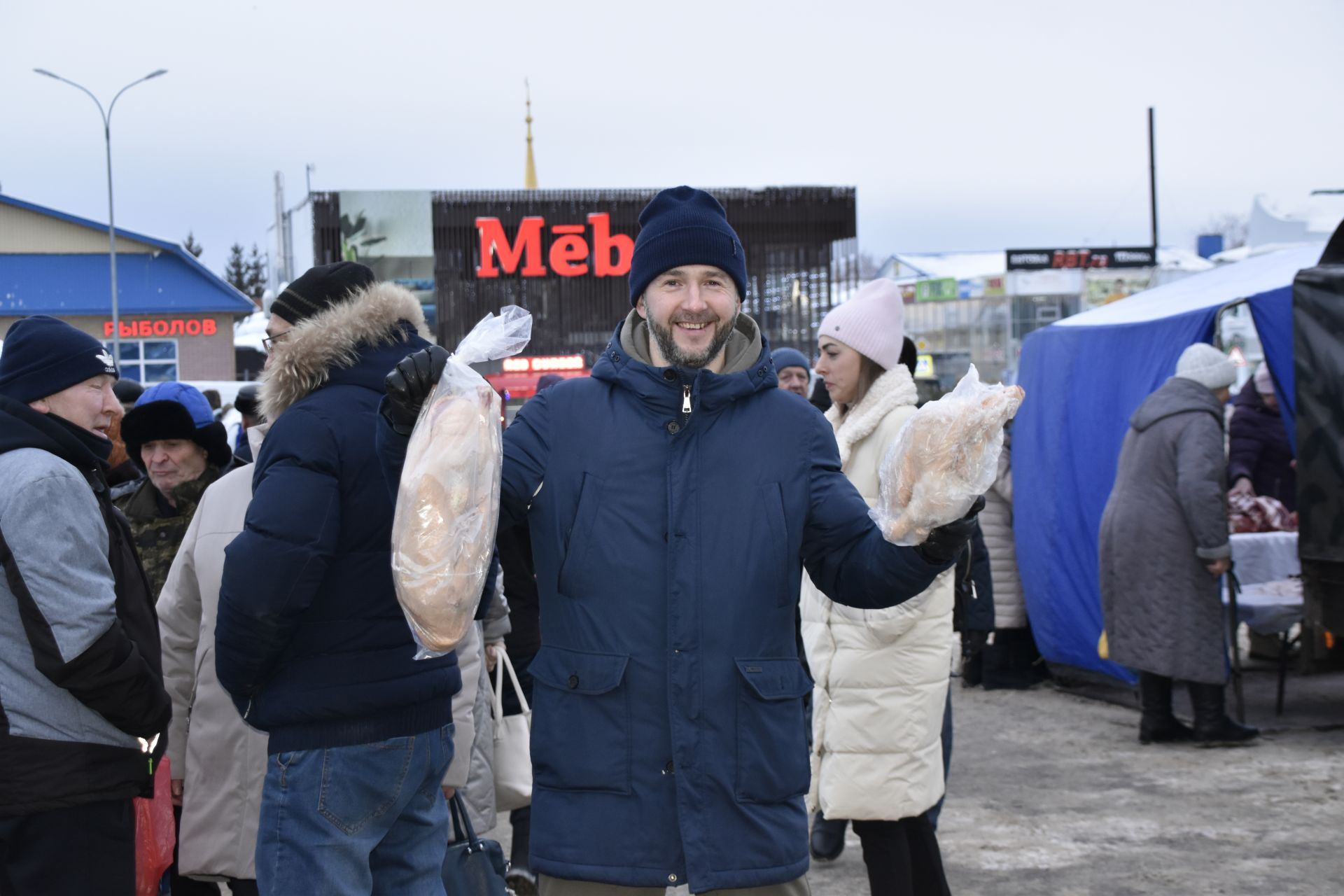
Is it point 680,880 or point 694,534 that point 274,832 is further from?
point 694,534

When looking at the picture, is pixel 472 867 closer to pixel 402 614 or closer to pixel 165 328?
pixel 402 614

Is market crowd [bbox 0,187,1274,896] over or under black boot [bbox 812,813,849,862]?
over

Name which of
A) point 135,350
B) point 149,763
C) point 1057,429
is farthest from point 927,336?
point 149,763

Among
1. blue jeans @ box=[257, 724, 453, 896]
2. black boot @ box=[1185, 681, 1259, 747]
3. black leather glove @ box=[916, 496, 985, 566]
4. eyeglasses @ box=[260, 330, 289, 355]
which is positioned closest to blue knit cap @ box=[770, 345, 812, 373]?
black boot @ box=[1185, 681, 1259, 747]

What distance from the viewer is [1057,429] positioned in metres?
8.45

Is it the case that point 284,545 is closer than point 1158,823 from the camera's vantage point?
Yes

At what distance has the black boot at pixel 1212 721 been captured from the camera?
706 cm

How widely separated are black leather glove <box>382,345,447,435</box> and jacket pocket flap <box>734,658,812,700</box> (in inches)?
29.6

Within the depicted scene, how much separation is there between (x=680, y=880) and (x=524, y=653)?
2.91 metres

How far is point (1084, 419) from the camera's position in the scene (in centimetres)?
828

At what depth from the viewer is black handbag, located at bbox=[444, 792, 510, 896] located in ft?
10.8

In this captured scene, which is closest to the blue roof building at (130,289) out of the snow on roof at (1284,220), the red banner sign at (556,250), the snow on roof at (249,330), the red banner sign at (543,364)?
the snow on roof at (249,330)

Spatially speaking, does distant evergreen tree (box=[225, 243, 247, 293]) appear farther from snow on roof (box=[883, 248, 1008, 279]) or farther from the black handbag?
the black handbag

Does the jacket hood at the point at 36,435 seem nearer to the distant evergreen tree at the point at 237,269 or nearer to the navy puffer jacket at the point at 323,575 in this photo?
the navy puffer jacket at the point at 323,575
